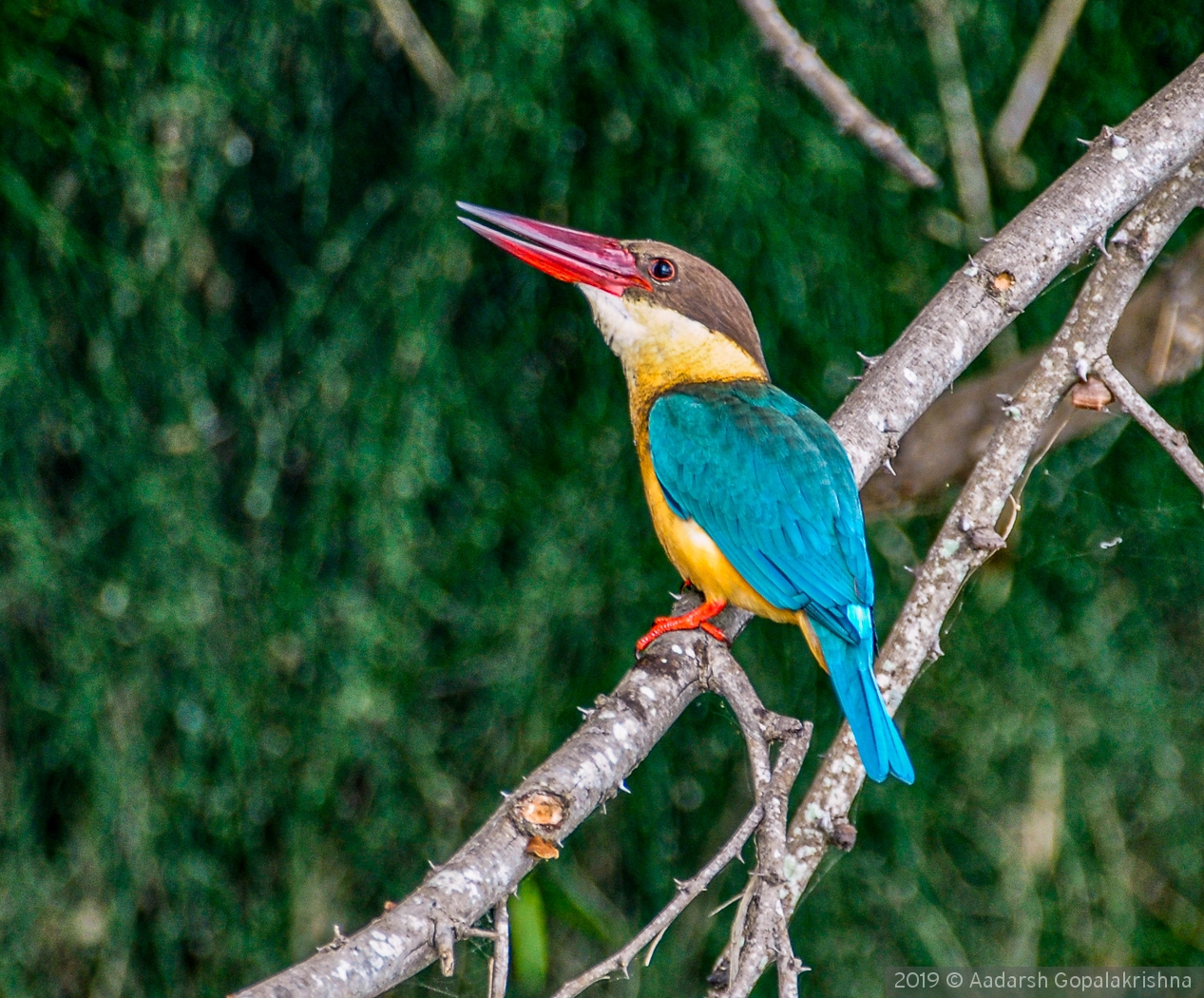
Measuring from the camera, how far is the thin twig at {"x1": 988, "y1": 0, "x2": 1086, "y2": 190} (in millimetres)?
2340

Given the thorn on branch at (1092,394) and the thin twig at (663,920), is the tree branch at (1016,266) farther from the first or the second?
the thin twig at (663,920)

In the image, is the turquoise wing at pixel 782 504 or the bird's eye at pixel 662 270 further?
the bird's eye at pixel 662 270

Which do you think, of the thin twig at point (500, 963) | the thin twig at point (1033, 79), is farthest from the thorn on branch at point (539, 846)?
the thin twig at point (1033, 79)

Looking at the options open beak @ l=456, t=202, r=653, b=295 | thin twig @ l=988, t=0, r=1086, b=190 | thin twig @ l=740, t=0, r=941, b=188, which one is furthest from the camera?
thin twig @ l=988, t=0, r=1086, b=190

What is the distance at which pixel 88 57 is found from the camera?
203cm

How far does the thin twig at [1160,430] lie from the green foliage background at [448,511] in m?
0.75

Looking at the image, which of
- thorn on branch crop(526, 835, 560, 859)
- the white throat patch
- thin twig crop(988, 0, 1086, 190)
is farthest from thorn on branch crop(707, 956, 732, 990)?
thin twig crop(988, 0, 1086, 190)

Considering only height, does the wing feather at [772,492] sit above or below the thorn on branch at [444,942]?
above

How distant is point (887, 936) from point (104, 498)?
1631 millimetres

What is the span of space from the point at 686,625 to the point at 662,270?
633mm

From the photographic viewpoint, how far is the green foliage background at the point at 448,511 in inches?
81.1

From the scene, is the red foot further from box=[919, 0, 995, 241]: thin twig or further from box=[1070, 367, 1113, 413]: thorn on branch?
box=[919, 0, 995, 241]: thin twig

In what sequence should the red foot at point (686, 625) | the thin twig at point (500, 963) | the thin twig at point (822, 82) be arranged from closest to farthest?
1. the thin twig at point (500, 963)
2. the red foot at point (686, 625)
3. the thin twig at point (822, 82)

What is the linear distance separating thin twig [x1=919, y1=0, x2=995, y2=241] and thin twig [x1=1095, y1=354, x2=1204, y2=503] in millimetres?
760
